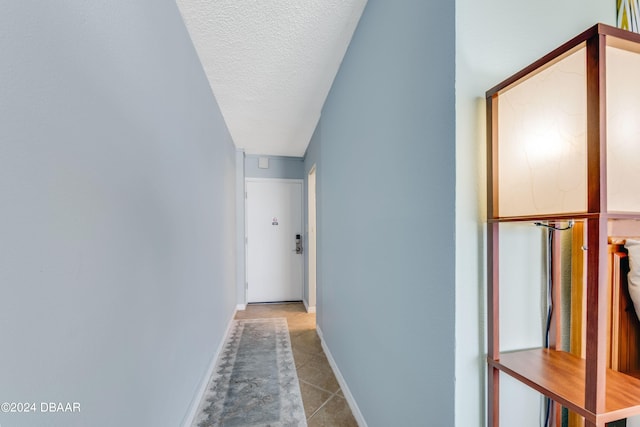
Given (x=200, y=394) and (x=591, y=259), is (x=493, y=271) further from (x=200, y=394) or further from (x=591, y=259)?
(x=200, y=394)

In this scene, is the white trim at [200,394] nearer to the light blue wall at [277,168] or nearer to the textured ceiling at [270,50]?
the textured ceiling at [270,50]

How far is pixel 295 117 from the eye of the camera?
3.13 metres

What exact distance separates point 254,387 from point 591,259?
2.32 metres

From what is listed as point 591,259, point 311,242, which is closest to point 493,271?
point 591,259

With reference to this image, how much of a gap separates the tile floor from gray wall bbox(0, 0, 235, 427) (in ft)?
2.87

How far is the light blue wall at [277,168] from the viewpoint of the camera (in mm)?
4676

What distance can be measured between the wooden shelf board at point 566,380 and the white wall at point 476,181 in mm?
72

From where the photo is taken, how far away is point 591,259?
64 centimetres

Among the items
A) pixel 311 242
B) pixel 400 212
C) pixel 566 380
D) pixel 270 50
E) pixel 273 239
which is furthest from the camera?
pixel 273 239

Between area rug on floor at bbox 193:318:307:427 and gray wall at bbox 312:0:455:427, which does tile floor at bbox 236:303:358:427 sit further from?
gray wall at bbox 312:0:455:427

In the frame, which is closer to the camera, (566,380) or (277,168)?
(566,380)

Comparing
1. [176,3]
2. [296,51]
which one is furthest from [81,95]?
[296,51]

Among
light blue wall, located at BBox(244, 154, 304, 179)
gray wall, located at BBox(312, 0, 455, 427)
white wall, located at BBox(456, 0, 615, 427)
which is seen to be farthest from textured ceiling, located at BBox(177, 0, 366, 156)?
light blue wall, located at BBox(244, 154, 304, 179)

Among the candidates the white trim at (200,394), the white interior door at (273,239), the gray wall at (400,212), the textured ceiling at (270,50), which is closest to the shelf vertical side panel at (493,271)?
the gray wall at (400,212)
